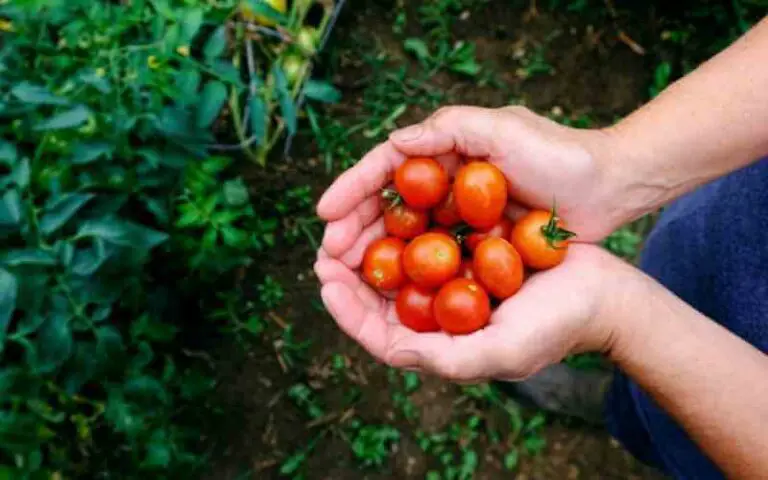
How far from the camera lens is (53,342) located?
1819 millimetres

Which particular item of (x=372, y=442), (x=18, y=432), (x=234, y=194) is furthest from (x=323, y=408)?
(x=18, y=432)

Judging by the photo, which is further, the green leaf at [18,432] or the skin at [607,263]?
the green leaf at [18,432]

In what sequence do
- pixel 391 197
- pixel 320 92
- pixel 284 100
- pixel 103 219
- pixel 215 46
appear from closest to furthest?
1. pixel 391 197
2. pixel 103 219
3. pixel 215 46
4. pixel 284 100
5. pixel 320 92

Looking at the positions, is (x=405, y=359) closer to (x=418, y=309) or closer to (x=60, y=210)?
(x=418, y=309)

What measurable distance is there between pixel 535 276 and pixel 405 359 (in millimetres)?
358

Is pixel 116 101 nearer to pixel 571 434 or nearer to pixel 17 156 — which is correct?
pixel 17 156

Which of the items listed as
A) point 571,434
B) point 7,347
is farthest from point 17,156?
point 571,434

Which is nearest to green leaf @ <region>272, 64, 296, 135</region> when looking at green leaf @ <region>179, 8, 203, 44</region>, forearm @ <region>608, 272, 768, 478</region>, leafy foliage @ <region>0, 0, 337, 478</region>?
leafy foliage @ <region>0, 0, 337, 478</region>

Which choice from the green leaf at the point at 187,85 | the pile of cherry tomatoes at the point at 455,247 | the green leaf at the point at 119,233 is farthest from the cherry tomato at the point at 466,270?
the green leaf at the point at 187,85

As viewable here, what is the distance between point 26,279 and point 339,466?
1.29m

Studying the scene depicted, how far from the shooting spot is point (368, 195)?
1.85 m

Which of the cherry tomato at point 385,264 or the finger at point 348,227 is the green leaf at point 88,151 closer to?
the finger at point 348,227

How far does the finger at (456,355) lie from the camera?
159 centimetres

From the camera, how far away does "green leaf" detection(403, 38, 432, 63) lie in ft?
10.4
